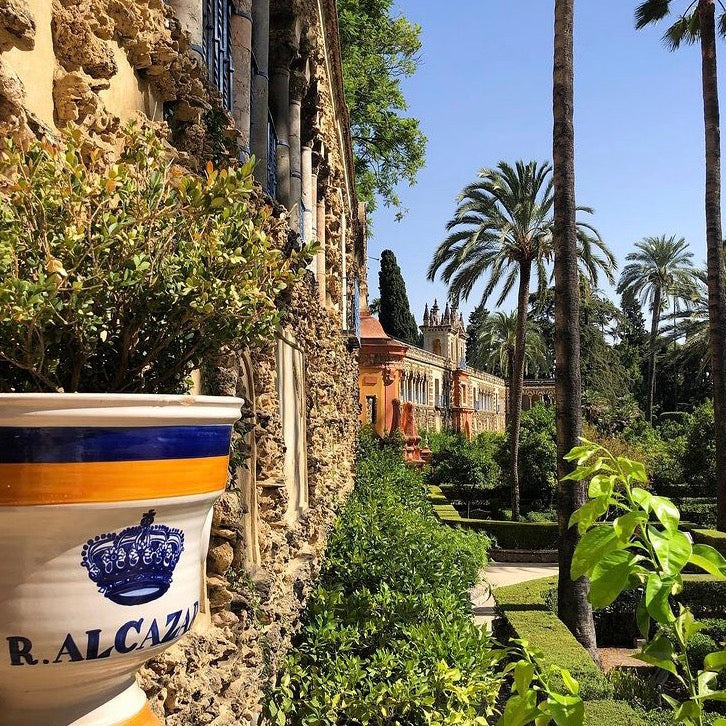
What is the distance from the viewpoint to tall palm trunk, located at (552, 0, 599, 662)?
8.70m

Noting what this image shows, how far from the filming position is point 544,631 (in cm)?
851

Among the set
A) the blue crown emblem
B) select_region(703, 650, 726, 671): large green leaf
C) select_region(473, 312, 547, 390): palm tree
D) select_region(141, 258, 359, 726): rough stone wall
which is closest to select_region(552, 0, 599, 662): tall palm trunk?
select_region(141, 258, 359, 726): rough stone wall

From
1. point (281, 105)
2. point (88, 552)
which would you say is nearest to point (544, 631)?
point (281, 105)

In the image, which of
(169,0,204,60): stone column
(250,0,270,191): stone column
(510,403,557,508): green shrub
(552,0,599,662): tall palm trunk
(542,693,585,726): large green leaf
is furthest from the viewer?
(510,403,557,508): green shrub

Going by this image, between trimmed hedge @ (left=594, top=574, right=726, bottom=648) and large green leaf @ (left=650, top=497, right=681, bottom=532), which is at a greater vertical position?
large green leaf @ (left=650, top=497, right=681, bottom=532)

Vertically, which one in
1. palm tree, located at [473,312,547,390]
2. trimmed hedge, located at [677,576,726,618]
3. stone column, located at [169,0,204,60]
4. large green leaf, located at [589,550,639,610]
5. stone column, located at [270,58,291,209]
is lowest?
trimmed hedge, located at [677,576,726,618]

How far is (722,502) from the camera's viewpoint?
15.8 meters

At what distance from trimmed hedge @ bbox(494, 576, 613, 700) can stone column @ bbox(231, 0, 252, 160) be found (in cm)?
399

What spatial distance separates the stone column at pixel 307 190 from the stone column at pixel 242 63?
119 inches

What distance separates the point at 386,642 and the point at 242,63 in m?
4.00

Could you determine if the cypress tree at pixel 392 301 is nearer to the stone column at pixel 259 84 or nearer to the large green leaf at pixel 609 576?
the stone column at pixel 259 84

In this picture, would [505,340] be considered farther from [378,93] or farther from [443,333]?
[378,93]

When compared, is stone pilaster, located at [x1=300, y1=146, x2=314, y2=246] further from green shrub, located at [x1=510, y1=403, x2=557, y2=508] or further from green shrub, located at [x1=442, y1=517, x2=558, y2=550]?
green shrub, located at [x1=510, y1=403, x2=557, y2=508]

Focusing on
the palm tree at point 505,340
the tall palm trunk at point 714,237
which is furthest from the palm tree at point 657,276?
the tall palm trunk at point 714,237
